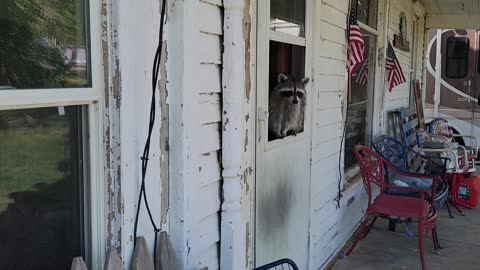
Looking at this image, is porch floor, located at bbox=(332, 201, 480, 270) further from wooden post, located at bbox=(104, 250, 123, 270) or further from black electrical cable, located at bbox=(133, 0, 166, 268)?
wooden post, located at bbox=(104, 250, 123, 270)

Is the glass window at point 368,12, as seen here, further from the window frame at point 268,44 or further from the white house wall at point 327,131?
the window frame at point 268,44

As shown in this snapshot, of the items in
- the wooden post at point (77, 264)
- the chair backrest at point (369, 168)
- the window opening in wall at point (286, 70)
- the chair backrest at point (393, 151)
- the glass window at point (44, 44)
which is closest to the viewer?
the glass window at point (44, 44)

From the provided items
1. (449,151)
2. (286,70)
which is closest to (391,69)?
(449,151)

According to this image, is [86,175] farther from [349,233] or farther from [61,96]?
[349,233]

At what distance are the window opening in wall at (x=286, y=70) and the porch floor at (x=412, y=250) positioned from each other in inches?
61.1

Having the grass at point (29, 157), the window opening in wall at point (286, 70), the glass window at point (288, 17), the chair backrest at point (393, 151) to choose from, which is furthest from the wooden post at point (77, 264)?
the chair backrest at point (393, 151)

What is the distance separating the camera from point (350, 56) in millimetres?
4441

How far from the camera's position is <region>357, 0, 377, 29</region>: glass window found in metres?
5.04

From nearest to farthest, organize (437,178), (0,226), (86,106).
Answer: (0,226) < (86,106) < (437,178)

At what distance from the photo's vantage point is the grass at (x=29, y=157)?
1.26m

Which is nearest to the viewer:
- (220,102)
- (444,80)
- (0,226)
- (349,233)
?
(0,226)

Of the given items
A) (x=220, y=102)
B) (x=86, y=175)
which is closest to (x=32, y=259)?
(x=86, y=175)

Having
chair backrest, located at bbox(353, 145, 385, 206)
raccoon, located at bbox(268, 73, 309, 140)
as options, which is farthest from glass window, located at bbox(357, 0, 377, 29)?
raccoon, located at bbox(268, 73, 309, 140)

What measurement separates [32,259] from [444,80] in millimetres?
10582
